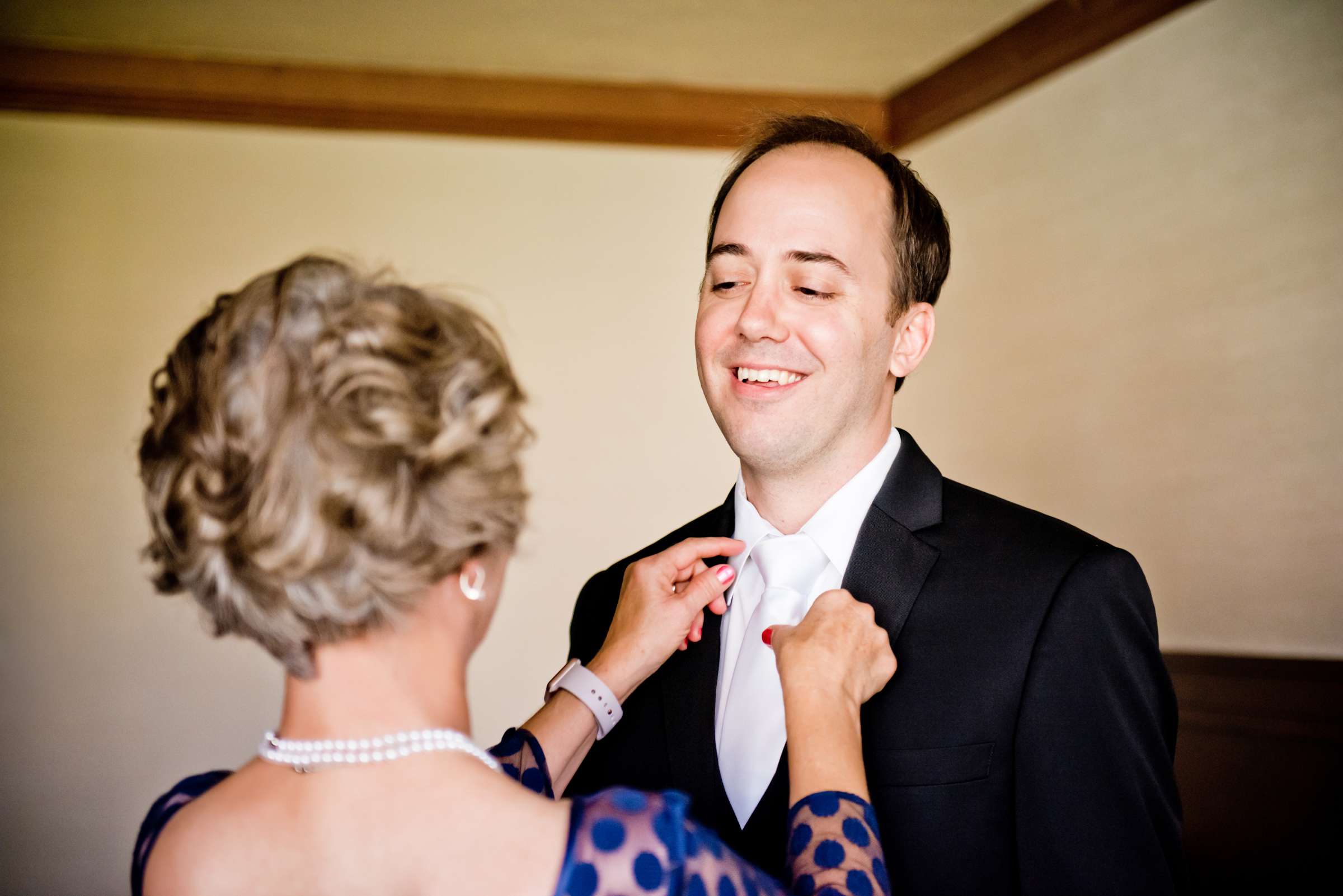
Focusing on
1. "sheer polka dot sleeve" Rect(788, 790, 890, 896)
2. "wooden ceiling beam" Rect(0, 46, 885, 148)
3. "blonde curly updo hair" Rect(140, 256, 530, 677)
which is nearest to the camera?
"blonde curly updo hair" Rect(140, 256, 530, 677)

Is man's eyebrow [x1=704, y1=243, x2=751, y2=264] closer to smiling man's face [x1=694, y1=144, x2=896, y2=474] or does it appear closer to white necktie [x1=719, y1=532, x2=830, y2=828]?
smiling man's face [x1=694, y1=144, x2=896, y2=474]

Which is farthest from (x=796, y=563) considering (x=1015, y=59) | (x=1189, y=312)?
(x=1015, y=59)

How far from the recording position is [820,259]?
1.99 m

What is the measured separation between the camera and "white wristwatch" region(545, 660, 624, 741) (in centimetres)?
191

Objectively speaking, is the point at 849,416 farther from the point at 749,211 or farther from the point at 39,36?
the point at 39,36

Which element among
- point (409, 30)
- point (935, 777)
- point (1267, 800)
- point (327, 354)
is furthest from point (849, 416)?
point (409, 30)

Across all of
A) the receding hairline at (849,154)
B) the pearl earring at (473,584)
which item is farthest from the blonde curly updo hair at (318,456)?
the receding hairline at (849,154)

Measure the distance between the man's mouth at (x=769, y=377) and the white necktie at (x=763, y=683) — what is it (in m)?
0.28

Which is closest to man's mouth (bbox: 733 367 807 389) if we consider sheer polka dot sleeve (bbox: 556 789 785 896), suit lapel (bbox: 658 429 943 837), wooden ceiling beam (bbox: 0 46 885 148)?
suit lapel (bbox: 658 429 943 837)

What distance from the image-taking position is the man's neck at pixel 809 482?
1.99m

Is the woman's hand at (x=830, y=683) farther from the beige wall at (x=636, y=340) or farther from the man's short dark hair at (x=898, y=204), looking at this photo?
the beige wall at (x=636, y=340)

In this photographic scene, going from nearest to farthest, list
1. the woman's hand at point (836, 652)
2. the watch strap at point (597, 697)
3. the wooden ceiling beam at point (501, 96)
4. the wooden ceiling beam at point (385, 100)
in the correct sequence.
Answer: the woman's hand at point (836, 652), the watch strap at point (597, 697), the wooden ceiling beam at point (501, 96), the wooden ceiling beam at point (385, 100)

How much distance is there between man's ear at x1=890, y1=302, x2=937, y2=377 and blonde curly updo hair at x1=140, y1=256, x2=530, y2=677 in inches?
40.8

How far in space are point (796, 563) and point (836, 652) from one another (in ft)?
1.22
